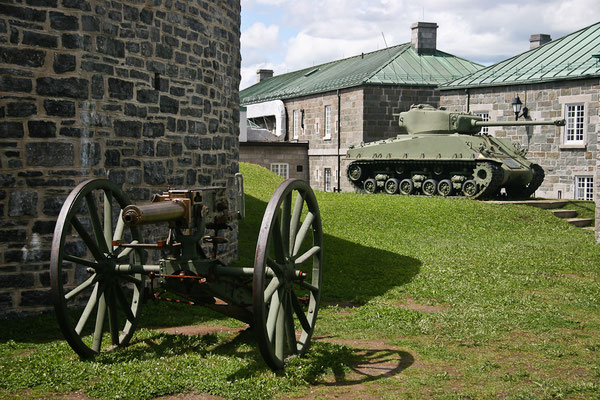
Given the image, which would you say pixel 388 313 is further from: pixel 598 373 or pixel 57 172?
pixel 57 172

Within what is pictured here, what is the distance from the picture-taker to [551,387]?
17.8ft

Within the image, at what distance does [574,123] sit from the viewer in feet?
82.7

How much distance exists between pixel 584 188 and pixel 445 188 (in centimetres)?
542

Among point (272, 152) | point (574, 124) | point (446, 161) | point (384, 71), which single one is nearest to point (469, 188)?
point (446, 161)

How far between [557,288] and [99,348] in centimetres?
643

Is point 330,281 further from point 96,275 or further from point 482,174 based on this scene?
point 482,174

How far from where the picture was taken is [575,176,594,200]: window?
25.1 metres

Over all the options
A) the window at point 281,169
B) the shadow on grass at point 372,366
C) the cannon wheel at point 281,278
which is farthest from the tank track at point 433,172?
the cannon wheel at point 281,278

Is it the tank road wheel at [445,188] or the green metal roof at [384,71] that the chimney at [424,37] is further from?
the tank road wheel at [445,188]

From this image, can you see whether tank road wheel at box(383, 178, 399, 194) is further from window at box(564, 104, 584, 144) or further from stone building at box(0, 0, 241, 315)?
stone building at box(0, 0, 241, 315)

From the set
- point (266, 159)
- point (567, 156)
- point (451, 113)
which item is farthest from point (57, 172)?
point (266, 159)

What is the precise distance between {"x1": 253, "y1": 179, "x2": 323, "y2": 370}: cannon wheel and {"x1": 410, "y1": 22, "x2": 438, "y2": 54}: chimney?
30.4 m

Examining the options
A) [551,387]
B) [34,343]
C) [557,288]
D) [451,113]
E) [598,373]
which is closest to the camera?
[551,387]

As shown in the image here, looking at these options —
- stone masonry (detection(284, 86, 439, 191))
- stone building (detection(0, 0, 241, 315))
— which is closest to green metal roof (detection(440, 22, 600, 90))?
stone masonry (detection(284, 86, 439, 191))
